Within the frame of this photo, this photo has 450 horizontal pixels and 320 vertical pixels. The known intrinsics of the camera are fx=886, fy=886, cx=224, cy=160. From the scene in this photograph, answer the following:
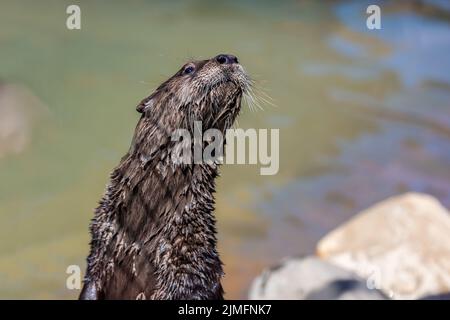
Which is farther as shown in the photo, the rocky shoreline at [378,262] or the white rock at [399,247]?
the white rock at [399,247]

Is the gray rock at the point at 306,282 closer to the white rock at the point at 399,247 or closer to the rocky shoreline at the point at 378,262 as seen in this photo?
the rocky shoreline at the point at 378,262

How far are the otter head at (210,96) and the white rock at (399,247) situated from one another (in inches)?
93.9

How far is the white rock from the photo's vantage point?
6234 millimetres

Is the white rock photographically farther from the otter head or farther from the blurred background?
the otter head

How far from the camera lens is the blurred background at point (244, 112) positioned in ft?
23.5

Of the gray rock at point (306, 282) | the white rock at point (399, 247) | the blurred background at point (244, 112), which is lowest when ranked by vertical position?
the gray rock at point (306, 282)

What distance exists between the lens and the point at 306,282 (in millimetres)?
5805

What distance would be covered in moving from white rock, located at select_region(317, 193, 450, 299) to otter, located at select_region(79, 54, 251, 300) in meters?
2.31

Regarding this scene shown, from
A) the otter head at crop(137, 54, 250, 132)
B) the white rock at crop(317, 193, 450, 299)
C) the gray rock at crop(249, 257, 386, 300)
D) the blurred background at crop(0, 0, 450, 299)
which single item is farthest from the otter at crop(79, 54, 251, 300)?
the white rock at crop(317, 193, 450, 299)

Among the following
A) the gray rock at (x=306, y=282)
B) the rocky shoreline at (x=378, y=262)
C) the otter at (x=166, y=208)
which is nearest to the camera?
the otter at (x=166, y=208)

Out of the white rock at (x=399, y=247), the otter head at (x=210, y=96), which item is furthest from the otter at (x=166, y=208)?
the white rock at (x=399, y=247)

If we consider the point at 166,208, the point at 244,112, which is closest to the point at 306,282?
A: the point at 244,112

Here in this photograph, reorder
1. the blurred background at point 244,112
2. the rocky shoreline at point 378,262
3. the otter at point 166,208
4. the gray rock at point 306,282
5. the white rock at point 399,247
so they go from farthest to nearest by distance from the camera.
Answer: the blurred background at point 244,112
the white rock at point 399,247
the rocky shoreline at point 378,262
the gray rock at point 306,282
the otter at point 166,208
